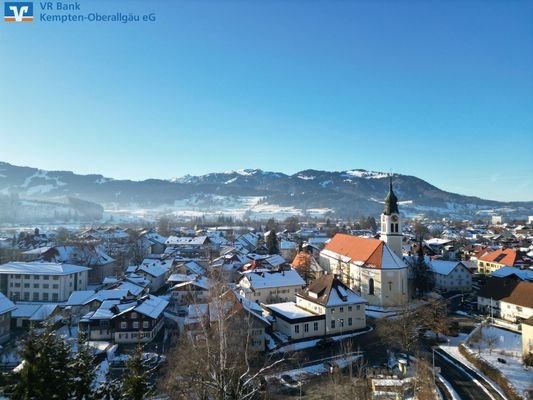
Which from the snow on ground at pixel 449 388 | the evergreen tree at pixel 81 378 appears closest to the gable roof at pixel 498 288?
the snow on ground at pixel 449 388

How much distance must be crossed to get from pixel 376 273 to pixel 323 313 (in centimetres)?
1203

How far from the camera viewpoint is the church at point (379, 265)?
137ft

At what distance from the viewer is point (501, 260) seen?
58.7 m

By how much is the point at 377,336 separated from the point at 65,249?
5429cm

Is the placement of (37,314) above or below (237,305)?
below

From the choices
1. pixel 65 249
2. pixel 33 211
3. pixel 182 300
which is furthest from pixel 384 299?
pixel 33 211

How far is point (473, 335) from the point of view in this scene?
3111cm

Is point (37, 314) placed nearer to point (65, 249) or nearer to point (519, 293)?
point (65, 249)

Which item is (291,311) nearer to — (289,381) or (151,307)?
(289,381)

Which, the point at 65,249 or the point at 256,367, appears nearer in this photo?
the point at 256,367

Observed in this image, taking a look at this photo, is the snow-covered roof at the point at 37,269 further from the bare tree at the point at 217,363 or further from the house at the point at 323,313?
the bare tree at the point at 217,363

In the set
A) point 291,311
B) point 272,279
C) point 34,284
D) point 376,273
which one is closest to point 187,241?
point 34,284

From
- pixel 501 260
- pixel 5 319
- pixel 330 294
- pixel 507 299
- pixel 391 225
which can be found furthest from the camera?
pixel 501 260

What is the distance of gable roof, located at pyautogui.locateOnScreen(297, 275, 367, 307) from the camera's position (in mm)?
33531
